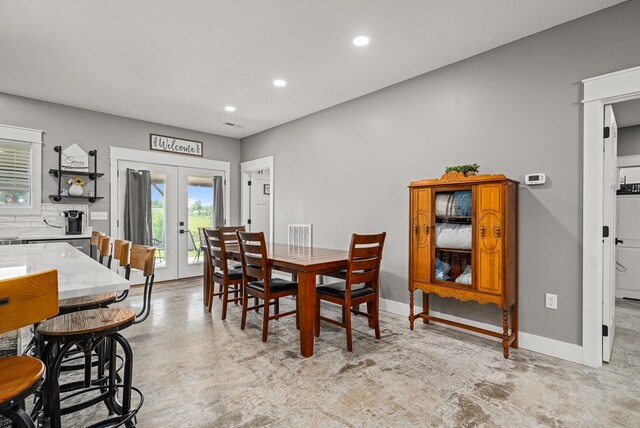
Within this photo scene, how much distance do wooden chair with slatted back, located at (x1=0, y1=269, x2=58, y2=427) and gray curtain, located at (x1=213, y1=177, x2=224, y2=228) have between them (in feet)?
17.2

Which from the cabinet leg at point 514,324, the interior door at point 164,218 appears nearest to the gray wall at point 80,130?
the interior door at point 164,218

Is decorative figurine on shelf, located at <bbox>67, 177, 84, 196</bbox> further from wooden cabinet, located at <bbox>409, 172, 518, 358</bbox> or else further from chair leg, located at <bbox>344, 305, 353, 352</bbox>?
wooden cabinet, located at <bbox>409, 172, 518, 358</bbox>

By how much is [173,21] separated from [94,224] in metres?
3.59

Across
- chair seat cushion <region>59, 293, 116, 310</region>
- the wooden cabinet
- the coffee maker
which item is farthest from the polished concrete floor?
the coffee maker

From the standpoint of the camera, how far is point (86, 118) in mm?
4891

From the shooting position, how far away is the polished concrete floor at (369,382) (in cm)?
188

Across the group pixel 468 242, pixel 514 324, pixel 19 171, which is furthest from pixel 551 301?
pixel 19 171

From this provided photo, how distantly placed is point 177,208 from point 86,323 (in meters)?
4.54

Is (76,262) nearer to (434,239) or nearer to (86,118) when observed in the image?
(434,239)

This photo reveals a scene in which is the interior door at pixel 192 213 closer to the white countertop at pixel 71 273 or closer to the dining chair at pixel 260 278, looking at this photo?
the dining chair at pixel 260 278

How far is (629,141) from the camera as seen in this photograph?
4488mm

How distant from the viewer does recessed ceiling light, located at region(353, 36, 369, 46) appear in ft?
9.60

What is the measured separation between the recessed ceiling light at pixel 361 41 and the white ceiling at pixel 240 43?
0.18ft

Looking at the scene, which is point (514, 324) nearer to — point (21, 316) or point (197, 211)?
point (21, 316)
